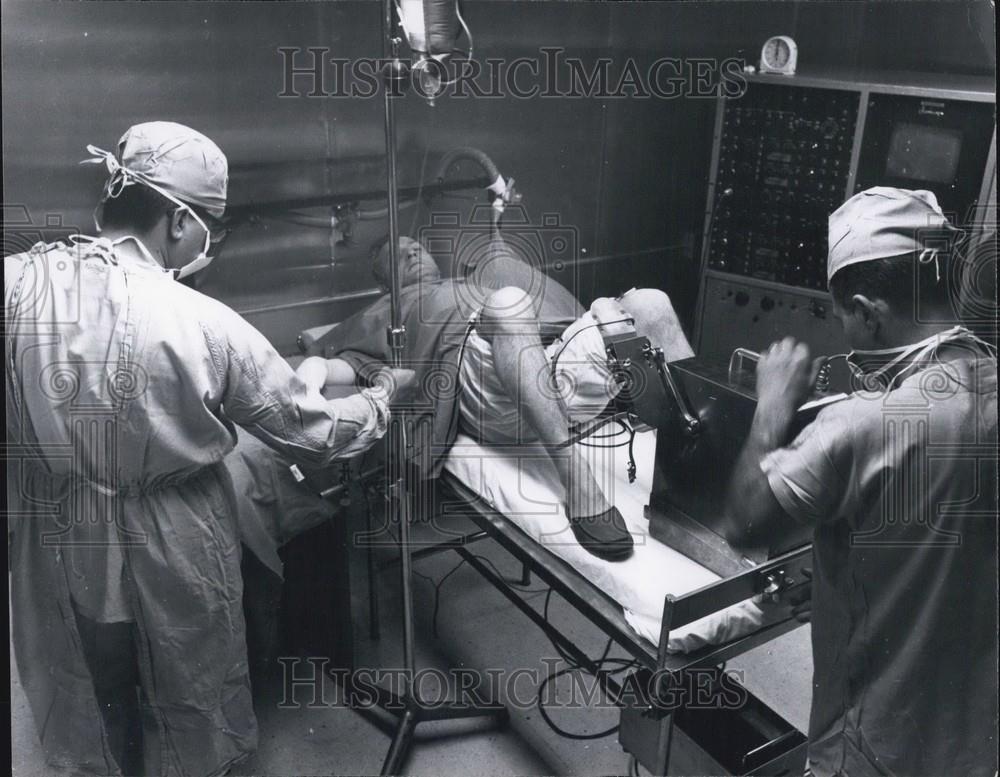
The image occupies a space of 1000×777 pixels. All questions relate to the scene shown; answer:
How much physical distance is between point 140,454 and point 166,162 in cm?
47

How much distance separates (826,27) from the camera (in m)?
2.78

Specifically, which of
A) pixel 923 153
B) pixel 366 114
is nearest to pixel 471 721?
pixel 366 114

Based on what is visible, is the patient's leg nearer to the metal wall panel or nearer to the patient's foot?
the patient's foot

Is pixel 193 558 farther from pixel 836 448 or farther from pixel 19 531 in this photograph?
pixel 836 448

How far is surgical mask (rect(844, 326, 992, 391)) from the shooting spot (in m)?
1.22

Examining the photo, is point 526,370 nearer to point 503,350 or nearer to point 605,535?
point 503,350

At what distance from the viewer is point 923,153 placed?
242 cm

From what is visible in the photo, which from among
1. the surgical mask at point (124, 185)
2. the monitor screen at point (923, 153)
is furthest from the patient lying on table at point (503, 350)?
the monitor screen at point (923, 153)

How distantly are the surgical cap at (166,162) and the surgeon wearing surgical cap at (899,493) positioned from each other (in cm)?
95

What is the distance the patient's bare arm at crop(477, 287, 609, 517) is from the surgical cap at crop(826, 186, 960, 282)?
31.6 inches

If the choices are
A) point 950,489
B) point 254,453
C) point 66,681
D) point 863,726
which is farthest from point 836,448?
point 66,681

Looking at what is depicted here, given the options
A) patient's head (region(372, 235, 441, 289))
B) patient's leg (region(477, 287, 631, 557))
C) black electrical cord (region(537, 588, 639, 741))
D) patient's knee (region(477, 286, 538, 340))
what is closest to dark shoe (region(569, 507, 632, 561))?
patient's leg (region(477, 287, 631, 557))

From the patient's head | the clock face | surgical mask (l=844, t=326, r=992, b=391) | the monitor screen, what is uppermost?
the clock face

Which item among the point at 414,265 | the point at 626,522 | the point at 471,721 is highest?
the point at 414,265
